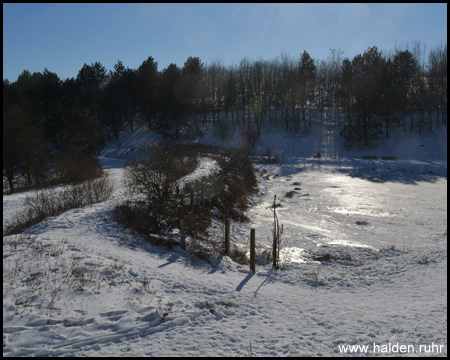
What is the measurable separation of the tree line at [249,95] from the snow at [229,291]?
2426 cm

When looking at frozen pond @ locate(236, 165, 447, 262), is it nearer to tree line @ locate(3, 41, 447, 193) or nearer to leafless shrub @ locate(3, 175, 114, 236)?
leafless shrub @ locate(3, 175, 114, 236)

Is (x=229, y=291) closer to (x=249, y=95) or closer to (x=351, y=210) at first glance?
(x=351, y=210)

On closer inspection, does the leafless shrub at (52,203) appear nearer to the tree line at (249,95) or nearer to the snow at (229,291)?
the snow at (229,291)

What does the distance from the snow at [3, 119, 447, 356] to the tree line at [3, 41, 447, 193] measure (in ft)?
79.6

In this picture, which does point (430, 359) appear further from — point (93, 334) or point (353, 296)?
point (93, 334)

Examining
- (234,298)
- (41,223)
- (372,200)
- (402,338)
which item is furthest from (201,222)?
(372,200)

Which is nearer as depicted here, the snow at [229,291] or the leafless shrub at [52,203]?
the snow at [229,291]

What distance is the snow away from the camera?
5852mm

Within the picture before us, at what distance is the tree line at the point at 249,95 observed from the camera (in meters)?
47.9

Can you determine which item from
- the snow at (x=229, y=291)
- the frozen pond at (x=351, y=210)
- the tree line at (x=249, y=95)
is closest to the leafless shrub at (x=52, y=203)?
the snow at (x=229, y=291)

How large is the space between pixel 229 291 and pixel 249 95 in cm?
5763

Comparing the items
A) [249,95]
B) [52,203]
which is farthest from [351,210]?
[249,95]

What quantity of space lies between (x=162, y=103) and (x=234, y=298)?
4718 cm

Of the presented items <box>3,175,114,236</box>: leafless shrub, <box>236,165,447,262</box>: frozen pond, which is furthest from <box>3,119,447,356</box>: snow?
<box>3,175,114,236</box>: leafless shrub
